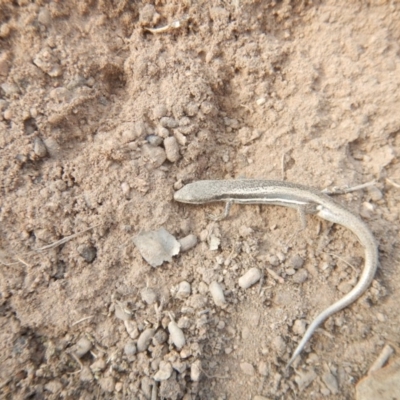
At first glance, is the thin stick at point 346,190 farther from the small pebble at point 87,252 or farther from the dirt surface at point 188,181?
the small pebble at point 87,252

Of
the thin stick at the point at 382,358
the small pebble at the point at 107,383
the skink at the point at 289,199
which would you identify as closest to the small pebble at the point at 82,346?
the small pebble at the point at 107,383

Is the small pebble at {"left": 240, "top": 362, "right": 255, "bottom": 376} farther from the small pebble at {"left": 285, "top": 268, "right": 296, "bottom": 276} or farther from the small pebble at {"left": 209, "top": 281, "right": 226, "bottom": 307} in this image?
the small pebble at {"left": 285, "top": 268, "right": 296, "bottom": 276}

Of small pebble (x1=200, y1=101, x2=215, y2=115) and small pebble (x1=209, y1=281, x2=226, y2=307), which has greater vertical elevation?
small pebble (x1=200, y1=101, x2=215, y2=115)

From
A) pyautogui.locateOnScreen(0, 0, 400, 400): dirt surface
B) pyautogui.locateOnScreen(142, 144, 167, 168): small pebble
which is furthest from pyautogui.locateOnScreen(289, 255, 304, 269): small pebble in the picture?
pyautogui.locateOnScreen(142, 144, 167, 168): small pebble

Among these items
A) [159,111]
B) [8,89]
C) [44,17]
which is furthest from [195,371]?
[44,17]

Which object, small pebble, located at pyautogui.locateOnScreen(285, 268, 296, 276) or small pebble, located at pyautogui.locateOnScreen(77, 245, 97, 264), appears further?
small pebble, located at pyautogui.locateOnScreen(285, 268, 296, 276)

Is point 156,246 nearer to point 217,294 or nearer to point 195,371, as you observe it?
point 217,294
